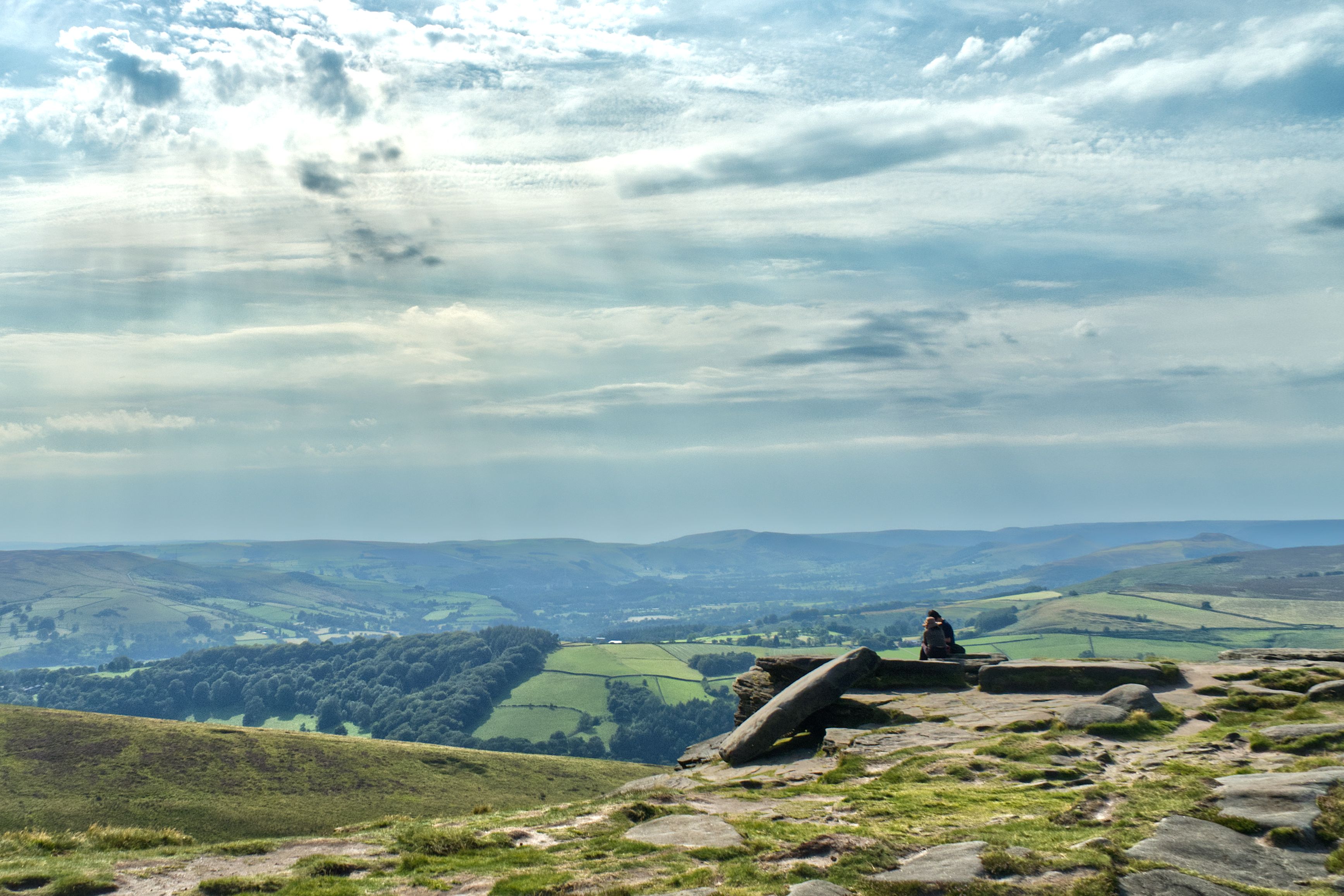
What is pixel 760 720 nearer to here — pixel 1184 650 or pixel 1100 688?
Answer: pixel 1100 688

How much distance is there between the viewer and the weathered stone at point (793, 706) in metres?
23.8

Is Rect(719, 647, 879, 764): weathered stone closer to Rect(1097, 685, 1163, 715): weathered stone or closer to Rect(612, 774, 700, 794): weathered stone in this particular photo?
Rect(612, 774, 700, 794): weathered stone

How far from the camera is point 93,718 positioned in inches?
4026

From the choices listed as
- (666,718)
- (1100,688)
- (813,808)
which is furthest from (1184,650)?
(813,808)

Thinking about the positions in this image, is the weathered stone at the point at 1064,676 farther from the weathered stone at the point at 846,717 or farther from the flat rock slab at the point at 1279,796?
the flat rock slab at the point at 1279,796

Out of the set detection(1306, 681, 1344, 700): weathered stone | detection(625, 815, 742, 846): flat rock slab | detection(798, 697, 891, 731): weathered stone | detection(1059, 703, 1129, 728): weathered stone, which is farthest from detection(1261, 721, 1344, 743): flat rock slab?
detection(625, 815, 742, 846): flat rock slab

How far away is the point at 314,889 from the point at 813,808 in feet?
30.7

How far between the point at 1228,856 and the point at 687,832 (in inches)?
334

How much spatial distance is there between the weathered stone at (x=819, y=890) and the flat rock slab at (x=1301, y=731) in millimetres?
12404

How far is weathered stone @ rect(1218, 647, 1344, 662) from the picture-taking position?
2755cm

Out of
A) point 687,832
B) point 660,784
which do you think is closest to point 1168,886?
point 687,832

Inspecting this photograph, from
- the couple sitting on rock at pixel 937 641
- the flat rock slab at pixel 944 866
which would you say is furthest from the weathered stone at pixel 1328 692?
the flat rock slab at pixel 944 866

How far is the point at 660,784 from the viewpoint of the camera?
21.4 metres

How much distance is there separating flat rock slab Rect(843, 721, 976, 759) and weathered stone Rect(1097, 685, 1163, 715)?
411 centimetres
